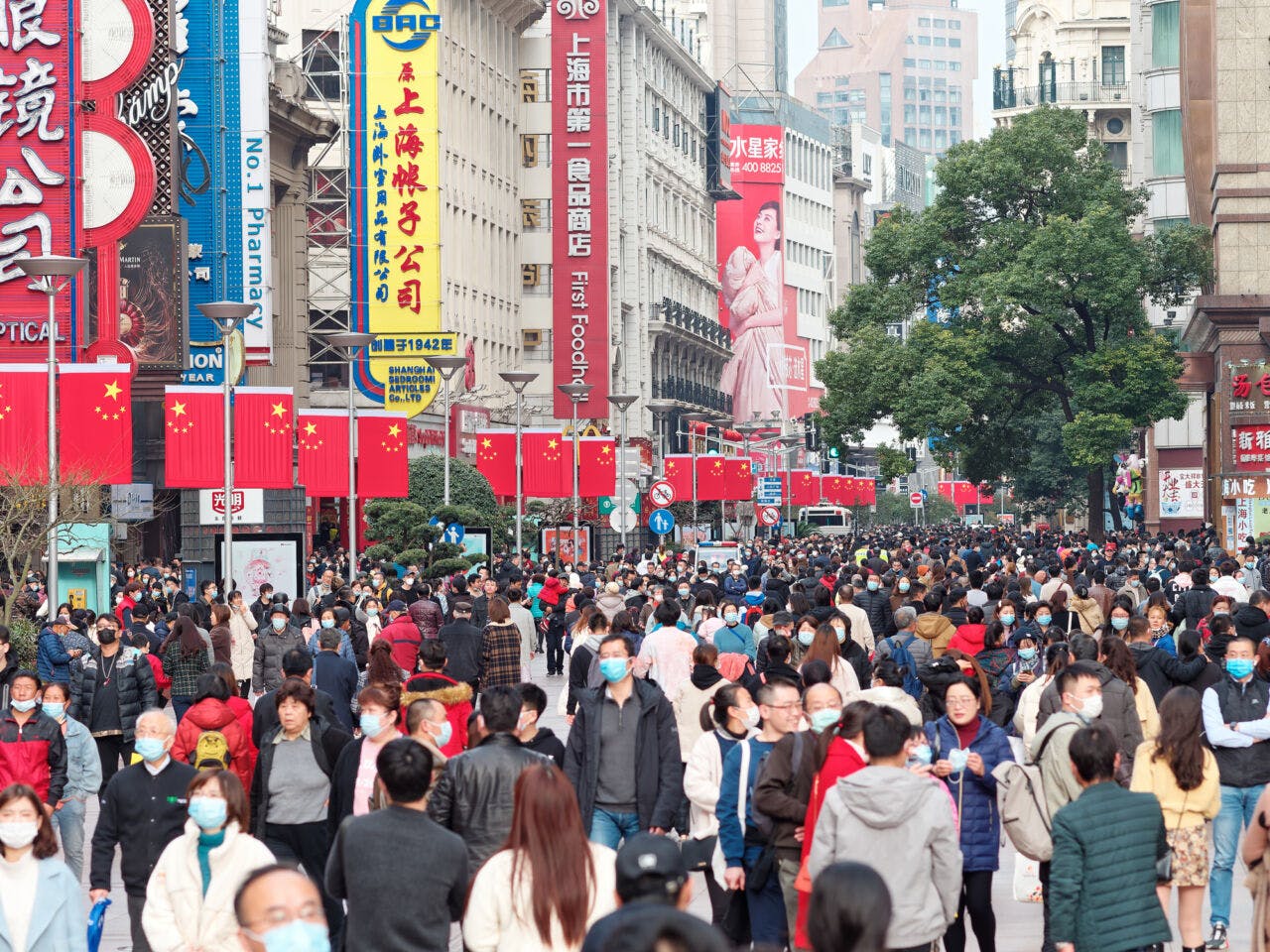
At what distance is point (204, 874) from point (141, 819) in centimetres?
204

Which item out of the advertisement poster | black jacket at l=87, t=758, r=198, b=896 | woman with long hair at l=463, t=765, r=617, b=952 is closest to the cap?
woman with long hair at l=463, t=765, r=617, b=952

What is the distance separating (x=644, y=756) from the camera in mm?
10758

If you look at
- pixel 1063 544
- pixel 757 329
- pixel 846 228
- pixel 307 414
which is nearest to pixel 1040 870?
pixel 307 414

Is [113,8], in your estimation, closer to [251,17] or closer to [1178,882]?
[251,17]

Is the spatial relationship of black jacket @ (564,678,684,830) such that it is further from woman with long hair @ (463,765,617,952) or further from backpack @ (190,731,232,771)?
woman with long hair @ (463,765,617,952)

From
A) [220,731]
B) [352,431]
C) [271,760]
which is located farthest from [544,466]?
[271,760]

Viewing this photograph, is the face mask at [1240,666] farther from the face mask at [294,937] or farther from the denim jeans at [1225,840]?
the face mask at [294,937]

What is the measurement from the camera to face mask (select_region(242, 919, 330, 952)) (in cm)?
553

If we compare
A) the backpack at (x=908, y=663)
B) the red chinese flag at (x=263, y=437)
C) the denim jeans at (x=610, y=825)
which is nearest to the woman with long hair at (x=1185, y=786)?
the denim jeans at (x=610, y=825)

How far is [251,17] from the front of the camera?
169ft

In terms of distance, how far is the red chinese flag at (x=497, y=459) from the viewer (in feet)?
171

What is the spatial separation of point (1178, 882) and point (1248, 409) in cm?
3514

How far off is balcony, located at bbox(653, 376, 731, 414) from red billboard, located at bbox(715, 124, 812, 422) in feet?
9.39

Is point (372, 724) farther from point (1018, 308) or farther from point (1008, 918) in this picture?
point (1018, 308)
